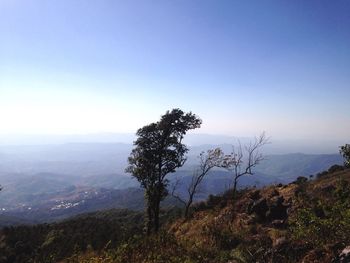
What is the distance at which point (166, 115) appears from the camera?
116 feet

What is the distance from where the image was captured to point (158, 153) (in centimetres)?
3522

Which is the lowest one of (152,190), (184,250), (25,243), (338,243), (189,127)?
(25,243)

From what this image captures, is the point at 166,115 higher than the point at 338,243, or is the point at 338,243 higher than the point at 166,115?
the point at 166,115

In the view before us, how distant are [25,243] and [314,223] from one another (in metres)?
63.5

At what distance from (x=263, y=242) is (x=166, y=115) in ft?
84.8

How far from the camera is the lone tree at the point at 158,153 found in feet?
116

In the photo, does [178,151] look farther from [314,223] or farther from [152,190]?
[314,223]

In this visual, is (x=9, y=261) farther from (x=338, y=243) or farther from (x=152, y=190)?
(x=338, y=243)

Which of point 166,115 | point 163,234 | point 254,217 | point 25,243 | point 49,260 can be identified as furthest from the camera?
point 25,243

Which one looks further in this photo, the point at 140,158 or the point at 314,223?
the point at 140,158

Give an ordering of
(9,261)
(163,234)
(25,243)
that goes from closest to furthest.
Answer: (163,234) → (9,261) → (25,243)

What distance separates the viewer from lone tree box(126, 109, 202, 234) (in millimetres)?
35219

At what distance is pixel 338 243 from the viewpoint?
26.4 feet

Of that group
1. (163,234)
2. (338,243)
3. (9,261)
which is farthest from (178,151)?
(9,261)
